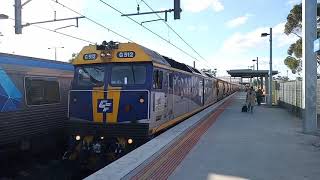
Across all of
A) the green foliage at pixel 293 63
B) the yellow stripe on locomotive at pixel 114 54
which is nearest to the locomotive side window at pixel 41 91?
the yellow stripe on locomotive at pixel 114 54

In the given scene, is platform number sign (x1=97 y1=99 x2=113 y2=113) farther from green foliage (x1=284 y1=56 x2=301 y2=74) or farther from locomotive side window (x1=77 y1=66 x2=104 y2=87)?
green foliage (x1=284 y1=56 x2=301 y2=74)

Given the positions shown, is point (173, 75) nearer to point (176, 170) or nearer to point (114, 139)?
point (114, 139)

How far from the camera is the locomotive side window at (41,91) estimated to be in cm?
1219

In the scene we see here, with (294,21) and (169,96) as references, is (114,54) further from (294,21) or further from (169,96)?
(294,21)

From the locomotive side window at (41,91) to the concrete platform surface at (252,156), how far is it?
4738 mm

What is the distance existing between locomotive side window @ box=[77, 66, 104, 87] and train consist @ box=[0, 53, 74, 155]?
133 centimetres

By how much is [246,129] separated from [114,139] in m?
6.03

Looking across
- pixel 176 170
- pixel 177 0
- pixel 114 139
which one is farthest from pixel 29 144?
pixel 177 0

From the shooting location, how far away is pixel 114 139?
1146 centimetres

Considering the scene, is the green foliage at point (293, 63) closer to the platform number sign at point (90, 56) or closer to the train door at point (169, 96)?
the train door at point (169, 96)

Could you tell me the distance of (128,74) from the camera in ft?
39.5

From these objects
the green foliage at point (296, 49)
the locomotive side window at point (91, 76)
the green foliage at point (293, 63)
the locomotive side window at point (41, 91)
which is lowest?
the locomotive side window at point (41, 91)

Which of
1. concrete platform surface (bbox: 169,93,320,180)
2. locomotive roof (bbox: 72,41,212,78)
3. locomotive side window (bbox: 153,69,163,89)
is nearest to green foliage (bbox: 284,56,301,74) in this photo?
concrete platform surface (bbox: 169,93,320,180)

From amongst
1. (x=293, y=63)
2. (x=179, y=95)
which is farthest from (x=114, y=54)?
(x=293, y=63)
